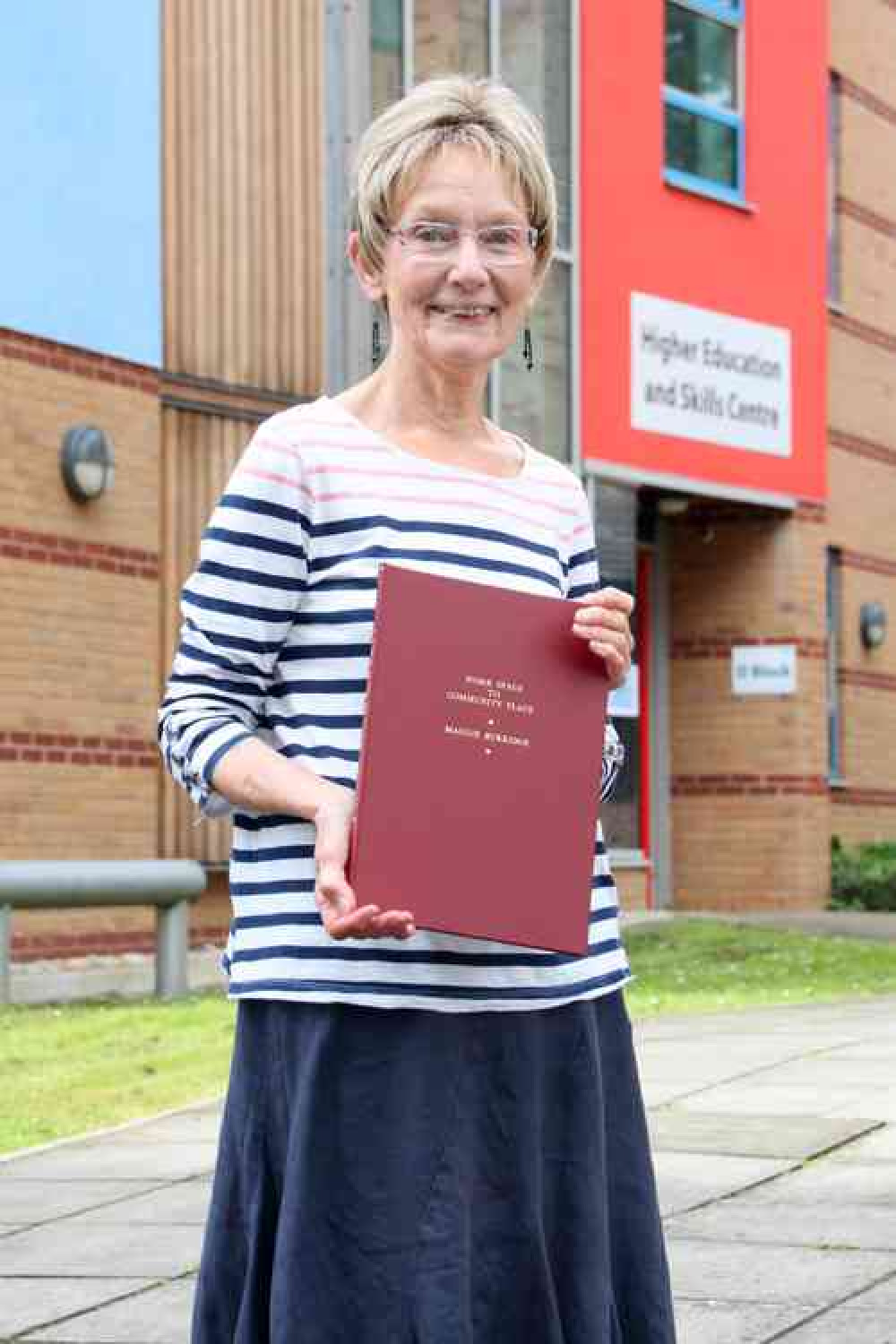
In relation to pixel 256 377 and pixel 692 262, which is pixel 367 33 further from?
pixel 692 262

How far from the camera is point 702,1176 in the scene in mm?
6875

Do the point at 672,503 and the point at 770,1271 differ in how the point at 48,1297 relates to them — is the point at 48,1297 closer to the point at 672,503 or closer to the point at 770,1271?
the point at 770,1271

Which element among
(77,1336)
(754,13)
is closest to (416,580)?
(77,1336)

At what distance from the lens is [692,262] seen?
19.5 metres

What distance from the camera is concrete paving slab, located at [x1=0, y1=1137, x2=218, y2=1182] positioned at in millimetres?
7195

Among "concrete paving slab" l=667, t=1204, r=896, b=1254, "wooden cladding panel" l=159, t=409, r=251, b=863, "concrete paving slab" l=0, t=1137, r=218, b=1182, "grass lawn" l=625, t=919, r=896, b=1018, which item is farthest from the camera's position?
"wooden cladding panel" l=159, t=409, r=251, b=863

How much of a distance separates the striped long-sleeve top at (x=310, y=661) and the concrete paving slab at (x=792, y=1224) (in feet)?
9.81

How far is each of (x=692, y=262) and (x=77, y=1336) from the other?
601 inches

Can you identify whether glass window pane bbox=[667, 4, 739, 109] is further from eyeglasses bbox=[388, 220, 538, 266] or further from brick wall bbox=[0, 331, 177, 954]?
eyeglasses bbox=[388, 220, 538, 266]

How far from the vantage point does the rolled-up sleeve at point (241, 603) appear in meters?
3.08

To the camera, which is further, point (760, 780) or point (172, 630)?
point (760, 780)

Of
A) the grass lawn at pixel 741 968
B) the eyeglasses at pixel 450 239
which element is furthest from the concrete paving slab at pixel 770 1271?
the grass lawn at pixel 741 968

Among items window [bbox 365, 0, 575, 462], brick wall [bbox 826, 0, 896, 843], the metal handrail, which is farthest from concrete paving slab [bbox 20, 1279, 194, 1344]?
brick wall [bbox 826, 0, 896, 843]

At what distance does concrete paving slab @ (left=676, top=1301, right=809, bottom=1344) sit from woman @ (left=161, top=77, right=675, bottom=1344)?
1.84 meters
